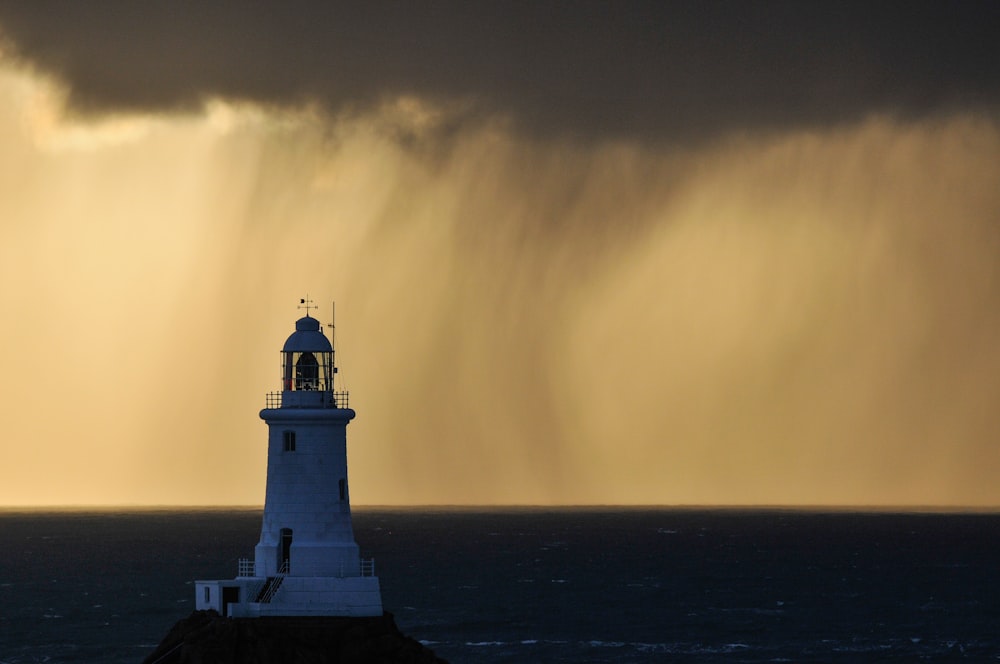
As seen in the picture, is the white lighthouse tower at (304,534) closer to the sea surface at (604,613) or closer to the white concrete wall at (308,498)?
the white concrete wall at (308,498)

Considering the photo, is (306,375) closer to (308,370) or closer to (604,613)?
(308,370)

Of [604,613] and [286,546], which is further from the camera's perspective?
[604,613]

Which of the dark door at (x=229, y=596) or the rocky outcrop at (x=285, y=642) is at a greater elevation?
the dark door at (x=229, y=596)

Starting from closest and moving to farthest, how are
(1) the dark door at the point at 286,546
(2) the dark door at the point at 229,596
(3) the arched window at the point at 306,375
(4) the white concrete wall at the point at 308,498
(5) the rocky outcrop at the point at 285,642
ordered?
(5) the rocky outcrop at the point at 285,642
(2) the dark door at the point at 229,596
(4) the white concrete wall at the point at 308,498
(1) the dark door at the point at 286,546
(3) the arched window at the point at 306,375

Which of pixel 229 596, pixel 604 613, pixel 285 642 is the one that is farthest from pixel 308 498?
pixel 604 613

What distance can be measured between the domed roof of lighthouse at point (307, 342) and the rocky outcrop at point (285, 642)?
8.91 metres

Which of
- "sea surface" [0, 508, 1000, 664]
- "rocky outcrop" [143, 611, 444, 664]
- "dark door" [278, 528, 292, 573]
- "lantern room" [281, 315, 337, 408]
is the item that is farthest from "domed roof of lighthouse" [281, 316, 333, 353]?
"sea surface" [0, 508, 1000, 664]

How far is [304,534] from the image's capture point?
62.2 meters

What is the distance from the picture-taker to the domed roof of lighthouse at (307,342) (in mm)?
63969

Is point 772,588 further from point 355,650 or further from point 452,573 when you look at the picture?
point 355,650

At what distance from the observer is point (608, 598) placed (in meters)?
160

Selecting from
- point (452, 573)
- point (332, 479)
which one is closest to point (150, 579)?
point (452, 573)

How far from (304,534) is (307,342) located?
648 centimetres

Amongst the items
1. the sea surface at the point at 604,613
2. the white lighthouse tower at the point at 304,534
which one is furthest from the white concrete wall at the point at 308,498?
the sea surface at the point at 604,613
